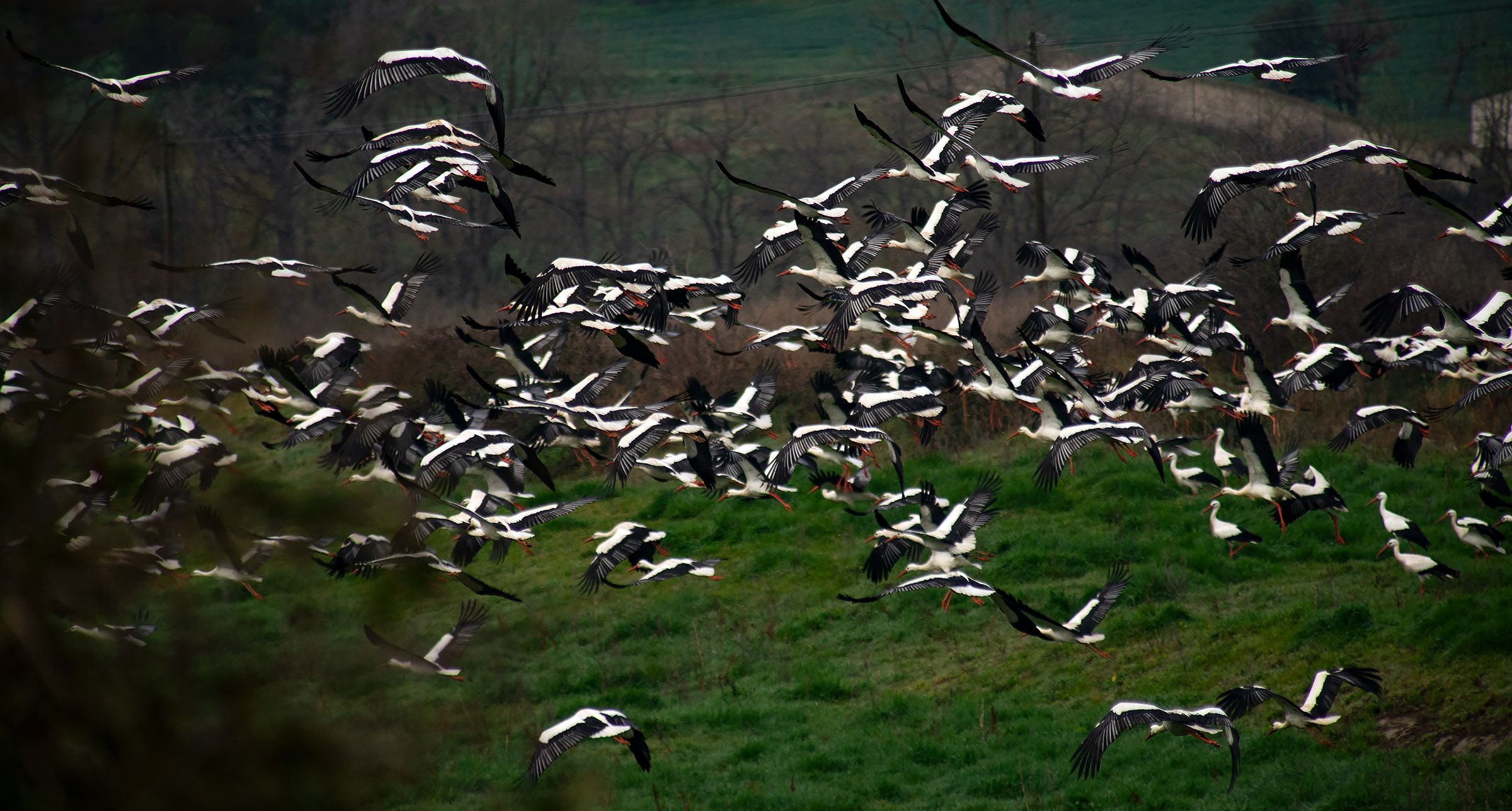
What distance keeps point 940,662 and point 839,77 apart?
38.6 metres

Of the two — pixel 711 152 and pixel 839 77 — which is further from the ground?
pixel 839 77

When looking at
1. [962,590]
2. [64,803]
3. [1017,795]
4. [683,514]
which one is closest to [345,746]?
[64,803]

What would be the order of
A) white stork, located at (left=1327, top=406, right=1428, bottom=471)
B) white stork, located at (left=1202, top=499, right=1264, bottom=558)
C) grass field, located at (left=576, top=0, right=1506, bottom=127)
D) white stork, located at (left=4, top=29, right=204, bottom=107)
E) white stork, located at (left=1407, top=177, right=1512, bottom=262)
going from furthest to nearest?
1. grass field, located at (left=576, top=0, right=1506, bottom=127)
2. white stork, located at (left=1202, top=499, right=1264, bottom=558)
3. white stork, located at (left=1327, top=406, right=1428, bottom=471)
4. white stork, located at (left=1407, top=177, right=1512, bottom=262)
5. white stork, located at (left=4, top=29, right=204, bottom=107)

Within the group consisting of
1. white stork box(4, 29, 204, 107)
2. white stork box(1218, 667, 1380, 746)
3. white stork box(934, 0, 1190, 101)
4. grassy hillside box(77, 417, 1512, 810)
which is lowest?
grassy hillside box(77, 417, 1512, 810)

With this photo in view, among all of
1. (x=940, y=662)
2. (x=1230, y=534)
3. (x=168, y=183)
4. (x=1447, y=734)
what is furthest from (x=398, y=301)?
(x=1447, y=734)

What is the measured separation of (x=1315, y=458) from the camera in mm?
15234

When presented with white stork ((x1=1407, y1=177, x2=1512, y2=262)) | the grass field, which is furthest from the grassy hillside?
the grass field

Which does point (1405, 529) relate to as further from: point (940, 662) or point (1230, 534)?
point (940, 662)

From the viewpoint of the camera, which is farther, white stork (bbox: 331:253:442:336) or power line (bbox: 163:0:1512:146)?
power line (bbox: 163:0:1512:146)

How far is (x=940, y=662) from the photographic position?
1250cm

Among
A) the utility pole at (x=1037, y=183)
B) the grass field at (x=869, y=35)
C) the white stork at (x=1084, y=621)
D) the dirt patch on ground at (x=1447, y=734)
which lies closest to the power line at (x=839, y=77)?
the grass field at (x=869, y=35)

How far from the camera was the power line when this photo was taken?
36000 mm

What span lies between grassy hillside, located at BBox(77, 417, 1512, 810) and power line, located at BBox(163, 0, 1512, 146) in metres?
19.3

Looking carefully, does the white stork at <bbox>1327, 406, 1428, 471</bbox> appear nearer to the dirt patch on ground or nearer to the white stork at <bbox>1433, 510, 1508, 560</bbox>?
the white stork at <bbox>1433, 510, 1508, 560</bbox>
